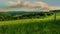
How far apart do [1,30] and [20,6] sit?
50 cm

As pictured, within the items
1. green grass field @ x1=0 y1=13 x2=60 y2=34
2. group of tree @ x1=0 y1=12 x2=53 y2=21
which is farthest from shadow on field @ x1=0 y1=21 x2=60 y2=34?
group of tree @ x1=0 y1=12 x2=53 y2=21

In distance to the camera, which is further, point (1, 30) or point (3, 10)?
point (3, 10)

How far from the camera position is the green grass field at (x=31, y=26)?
6.26ft

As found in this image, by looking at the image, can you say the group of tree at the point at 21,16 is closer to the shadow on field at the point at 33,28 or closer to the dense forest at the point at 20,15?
the dense forest at the point at 20,15

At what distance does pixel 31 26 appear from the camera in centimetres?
199

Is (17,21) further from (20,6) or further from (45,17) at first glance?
(45,17)

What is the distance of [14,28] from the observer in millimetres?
1936

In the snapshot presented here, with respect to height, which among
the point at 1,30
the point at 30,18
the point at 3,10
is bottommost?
the point at 1,30

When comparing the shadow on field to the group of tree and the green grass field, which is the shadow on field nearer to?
the green grass field

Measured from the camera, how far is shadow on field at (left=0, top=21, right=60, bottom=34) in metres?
1.90

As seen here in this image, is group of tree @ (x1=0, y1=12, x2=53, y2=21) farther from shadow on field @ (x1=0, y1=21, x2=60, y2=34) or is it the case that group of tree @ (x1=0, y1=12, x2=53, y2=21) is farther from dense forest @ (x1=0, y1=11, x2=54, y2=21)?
shadow on field @ (x1=0, y1=21, x2=60, y2=34)

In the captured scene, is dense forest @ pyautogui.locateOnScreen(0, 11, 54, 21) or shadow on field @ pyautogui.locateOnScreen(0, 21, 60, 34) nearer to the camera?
shadow on field @ pyautogui.locateOnScreen(0, 21, 60, 34)

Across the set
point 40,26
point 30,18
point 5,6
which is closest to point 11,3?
point 5,6

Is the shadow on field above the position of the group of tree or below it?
below
